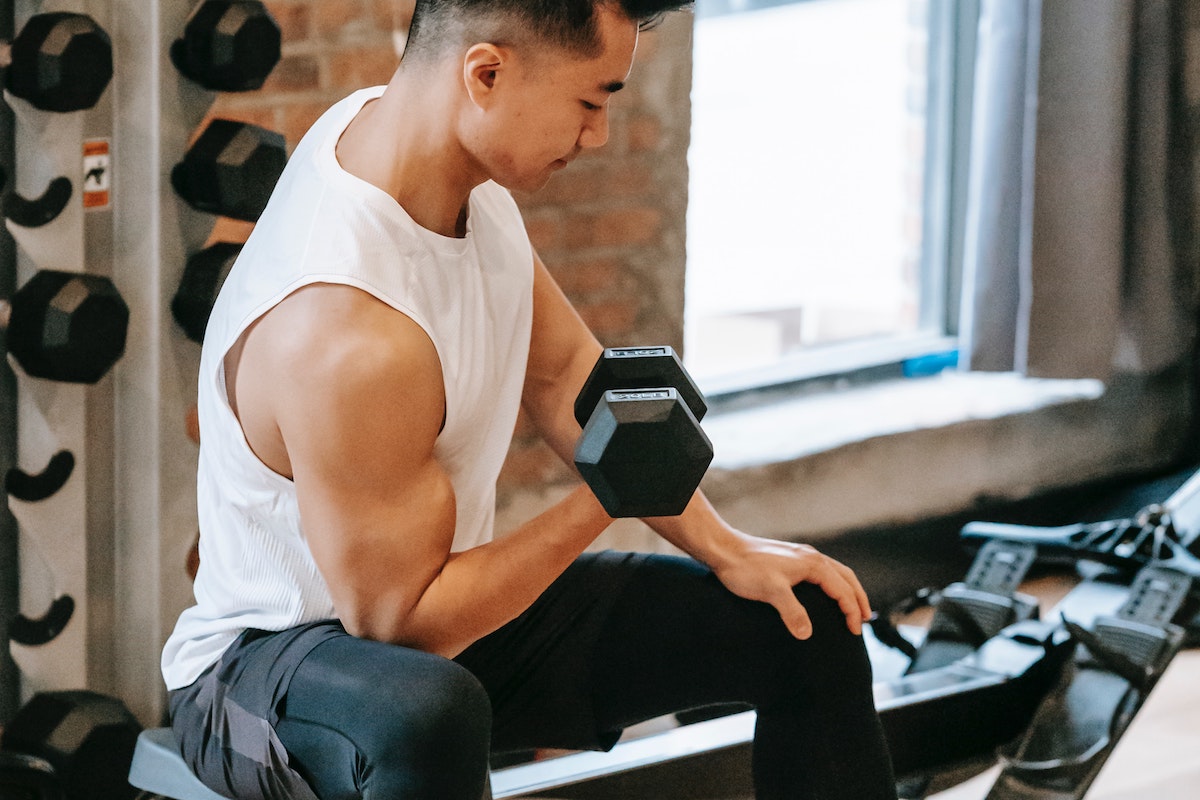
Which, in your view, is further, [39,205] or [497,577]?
[39,205]

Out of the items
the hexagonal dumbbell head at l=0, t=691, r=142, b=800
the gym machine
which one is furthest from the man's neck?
the hexagonal dumbbell head at l=0, t=691, r=142, b=800

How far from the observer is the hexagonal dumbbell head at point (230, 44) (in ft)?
5.32

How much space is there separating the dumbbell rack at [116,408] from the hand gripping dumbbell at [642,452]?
2.90ft

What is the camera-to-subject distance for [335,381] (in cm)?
106

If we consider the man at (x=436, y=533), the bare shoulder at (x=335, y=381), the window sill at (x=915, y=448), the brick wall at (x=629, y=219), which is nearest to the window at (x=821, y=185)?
the window sill at (x=915, y=448)

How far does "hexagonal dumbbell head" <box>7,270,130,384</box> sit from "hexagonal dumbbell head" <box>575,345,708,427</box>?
702mm

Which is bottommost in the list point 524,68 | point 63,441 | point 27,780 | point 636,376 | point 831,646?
point 27,780

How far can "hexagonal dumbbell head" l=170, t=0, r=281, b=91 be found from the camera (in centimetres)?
162

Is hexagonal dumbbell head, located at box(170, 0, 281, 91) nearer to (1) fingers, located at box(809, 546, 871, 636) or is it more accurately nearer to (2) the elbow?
(2) the elbow

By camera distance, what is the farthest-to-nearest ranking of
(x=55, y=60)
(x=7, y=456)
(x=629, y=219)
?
1. (x=629, y=219)
2. (x=7, y=456)
3. (x=55, y=60)

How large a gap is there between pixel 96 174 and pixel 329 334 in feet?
2.57

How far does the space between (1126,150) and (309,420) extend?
6.78 feet

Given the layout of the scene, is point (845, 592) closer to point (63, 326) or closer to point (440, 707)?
point (440, 707)

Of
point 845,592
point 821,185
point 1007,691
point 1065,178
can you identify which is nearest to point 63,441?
point 845,592
